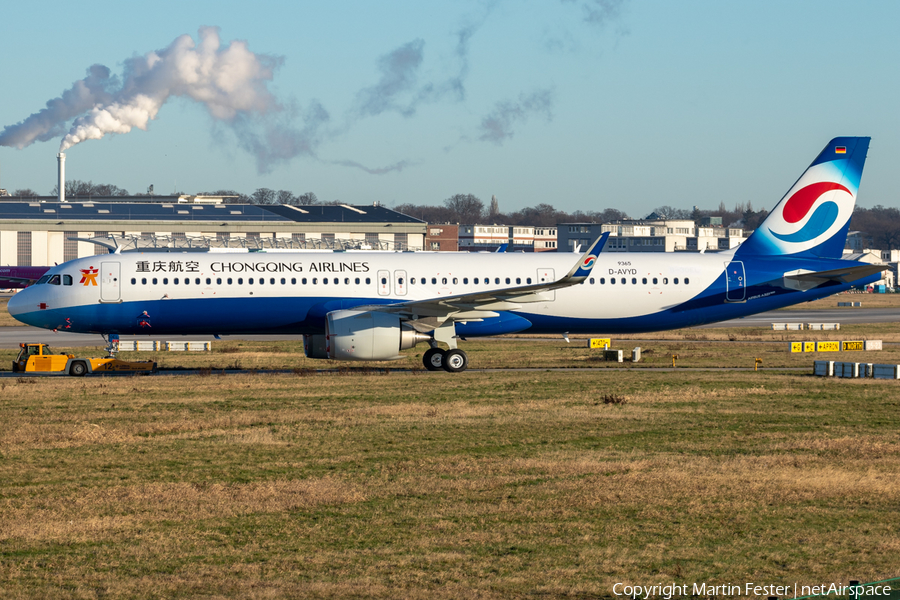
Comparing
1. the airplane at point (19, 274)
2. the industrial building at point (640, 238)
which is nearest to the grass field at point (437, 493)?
the airplane at point (19, 274)

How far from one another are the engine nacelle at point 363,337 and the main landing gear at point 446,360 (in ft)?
9.55

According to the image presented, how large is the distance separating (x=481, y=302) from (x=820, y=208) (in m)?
15.9

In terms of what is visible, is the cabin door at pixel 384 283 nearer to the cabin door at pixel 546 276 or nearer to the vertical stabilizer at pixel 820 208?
the cabin door at pixel 546 276

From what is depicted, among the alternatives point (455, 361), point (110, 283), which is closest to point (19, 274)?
point (110, 283)

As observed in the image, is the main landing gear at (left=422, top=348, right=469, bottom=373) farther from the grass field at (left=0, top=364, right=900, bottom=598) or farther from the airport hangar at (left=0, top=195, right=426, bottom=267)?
the airport hangar at (left=0, top=195, right=426, bottom=267)

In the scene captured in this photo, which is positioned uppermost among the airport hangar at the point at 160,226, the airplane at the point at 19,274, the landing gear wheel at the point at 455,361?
the airport hangar at the point at 160,226

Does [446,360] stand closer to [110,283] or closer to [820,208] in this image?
[110,283]

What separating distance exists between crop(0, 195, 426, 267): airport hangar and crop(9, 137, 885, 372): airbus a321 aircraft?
8947 centimetres

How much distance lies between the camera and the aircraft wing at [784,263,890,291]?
1513 inches

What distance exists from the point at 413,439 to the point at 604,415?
21.2ft

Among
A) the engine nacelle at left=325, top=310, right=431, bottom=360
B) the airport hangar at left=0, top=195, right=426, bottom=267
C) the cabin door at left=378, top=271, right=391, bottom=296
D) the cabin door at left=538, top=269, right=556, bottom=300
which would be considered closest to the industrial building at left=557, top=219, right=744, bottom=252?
the airport hangar at left=0, top=195, right=426, bottom=267

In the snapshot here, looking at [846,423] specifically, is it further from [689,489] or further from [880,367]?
[880,367]

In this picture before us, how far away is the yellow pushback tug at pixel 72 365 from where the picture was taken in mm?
36938

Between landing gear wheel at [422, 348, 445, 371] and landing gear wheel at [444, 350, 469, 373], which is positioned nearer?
landing gear wheel at [444, 350, 469, 373]
